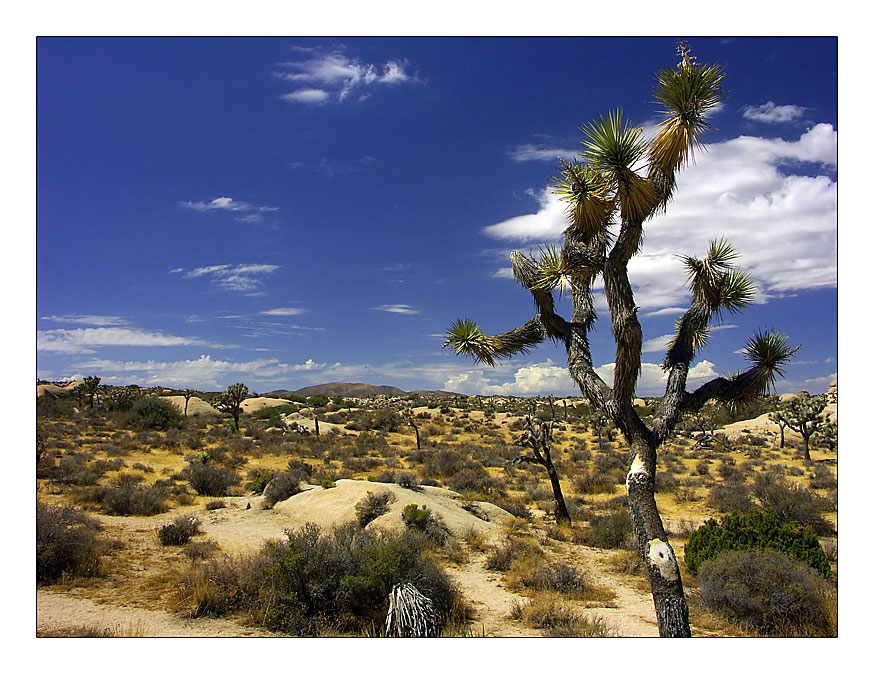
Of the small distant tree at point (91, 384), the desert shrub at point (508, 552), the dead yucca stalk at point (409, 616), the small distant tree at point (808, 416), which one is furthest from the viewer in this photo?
the small distant tree at point (91, 384)

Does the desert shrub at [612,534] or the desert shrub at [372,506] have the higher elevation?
the desert shrub at [372,506]

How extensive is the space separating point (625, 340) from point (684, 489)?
17.9 m

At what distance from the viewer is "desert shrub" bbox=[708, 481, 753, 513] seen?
17562mm

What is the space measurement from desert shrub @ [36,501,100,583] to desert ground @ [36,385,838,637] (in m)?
0.24

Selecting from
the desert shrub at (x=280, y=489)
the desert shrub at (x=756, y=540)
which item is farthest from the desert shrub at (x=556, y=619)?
the desert shrub at (x=280, y=489)

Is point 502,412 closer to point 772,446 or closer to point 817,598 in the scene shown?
point 772,446

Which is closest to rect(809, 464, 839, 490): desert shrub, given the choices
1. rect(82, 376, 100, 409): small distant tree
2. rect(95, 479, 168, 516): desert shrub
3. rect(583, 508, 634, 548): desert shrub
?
rect(583, 508, 634, 548): desert shrub

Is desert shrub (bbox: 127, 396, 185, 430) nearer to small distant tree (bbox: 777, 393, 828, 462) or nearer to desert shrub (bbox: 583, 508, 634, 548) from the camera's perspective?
desert shrub (bbox: 583, 508, 634, 548)

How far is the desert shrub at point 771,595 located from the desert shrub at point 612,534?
4.70 m

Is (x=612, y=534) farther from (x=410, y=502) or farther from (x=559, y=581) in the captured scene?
(x=410, y=502)

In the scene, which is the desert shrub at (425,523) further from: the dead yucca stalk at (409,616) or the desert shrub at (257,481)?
the desert shrub at (257,481)

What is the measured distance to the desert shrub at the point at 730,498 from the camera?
17.6 m

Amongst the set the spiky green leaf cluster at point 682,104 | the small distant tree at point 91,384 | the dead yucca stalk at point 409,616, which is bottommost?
the dead yucca stalk at point 409,616

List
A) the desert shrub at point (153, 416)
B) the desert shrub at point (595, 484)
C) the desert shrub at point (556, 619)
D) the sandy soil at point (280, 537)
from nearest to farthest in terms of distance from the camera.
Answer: the desert shrub at point (556, 619) < the sandy soil at point (280, 537) < the desert shrub at point (595, 484) < the desert shrub at point (153, 416)
